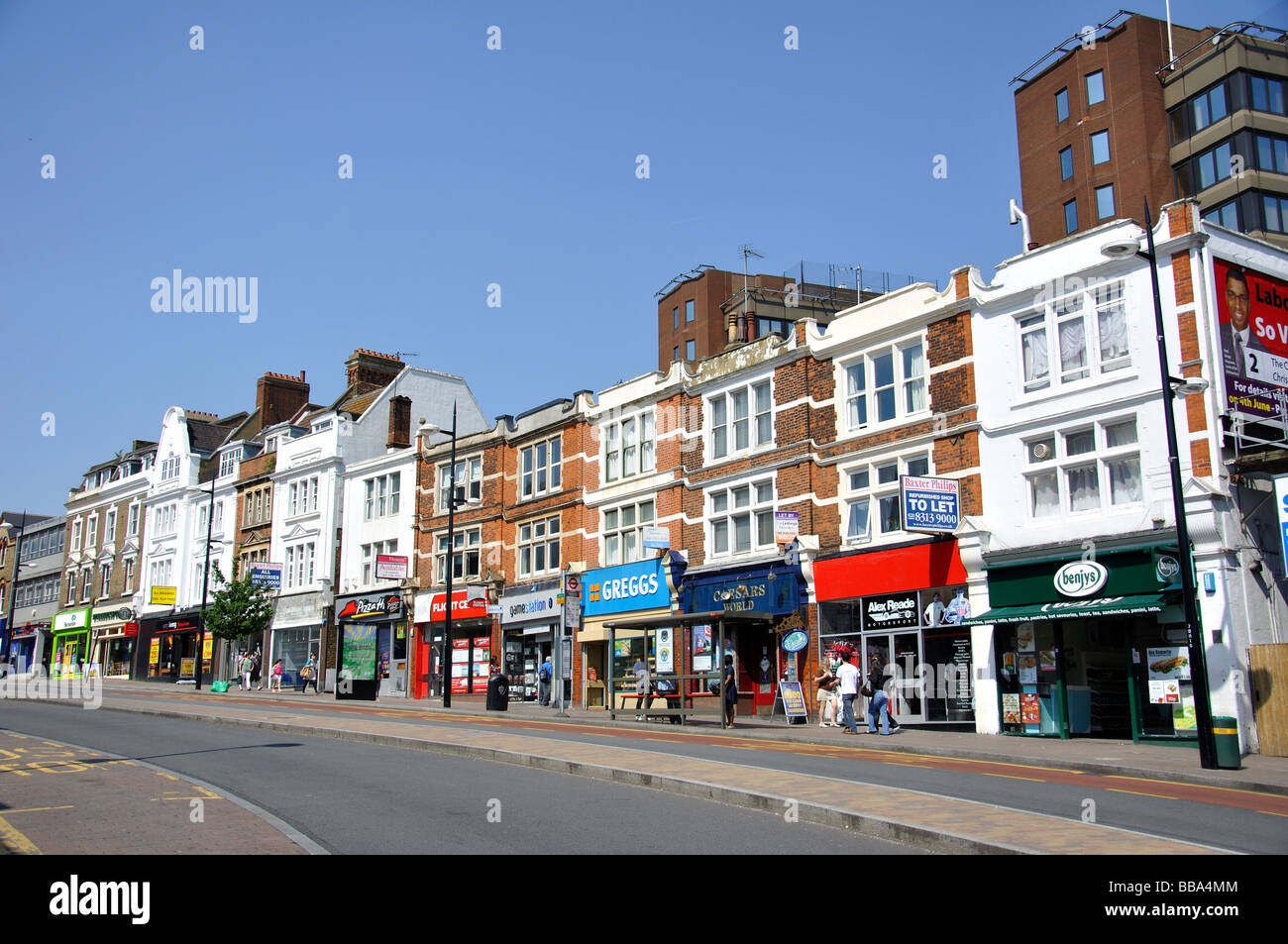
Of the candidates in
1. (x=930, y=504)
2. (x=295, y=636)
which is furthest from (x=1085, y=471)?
(x=295, y=636)

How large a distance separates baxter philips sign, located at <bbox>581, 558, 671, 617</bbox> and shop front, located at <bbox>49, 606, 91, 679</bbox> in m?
45.7

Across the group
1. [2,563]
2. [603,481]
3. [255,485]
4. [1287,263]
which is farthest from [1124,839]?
[2,563]

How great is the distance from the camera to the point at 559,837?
963cm

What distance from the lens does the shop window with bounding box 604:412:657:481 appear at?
1419 inches

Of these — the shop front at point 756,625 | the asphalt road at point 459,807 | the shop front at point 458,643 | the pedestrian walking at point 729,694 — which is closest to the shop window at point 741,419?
the shop front at point 756,625

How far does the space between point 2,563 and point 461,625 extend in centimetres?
5945

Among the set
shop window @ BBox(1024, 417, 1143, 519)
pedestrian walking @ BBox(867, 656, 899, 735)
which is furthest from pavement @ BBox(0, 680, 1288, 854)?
shop window @ BBox(1024, 417, 1143, 519)

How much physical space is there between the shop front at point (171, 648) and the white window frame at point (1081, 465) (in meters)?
47.3

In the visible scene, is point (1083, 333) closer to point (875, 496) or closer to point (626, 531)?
point (875, 496)

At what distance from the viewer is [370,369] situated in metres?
55.8

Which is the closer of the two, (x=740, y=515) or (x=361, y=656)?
(x=740, y=515)

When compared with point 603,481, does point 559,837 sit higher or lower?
lower

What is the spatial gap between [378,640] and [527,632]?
34.7ft
